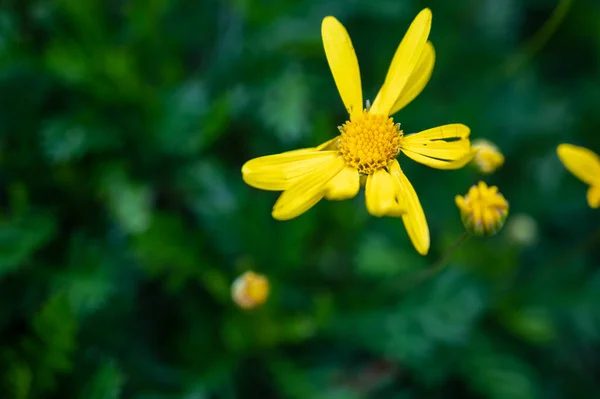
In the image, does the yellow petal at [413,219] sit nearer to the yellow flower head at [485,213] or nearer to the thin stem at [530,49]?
the yellow flower head at [485,213]

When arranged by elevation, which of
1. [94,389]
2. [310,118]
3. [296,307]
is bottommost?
[94,389]

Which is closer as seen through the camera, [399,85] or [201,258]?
[399,85]

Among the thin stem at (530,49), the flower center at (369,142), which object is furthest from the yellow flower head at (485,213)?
the thin stem at (530,49)

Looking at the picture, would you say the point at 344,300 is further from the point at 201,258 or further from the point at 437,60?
the point at 437,60

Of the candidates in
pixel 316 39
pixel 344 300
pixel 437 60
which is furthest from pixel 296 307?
pixel 437 60

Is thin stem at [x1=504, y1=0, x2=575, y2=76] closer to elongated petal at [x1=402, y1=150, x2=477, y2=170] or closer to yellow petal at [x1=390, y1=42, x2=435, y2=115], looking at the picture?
yellow petal at [x1=390, y1=42, x2=435, y2=115]

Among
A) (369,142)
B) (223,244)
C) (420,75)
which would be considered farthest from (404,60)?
(223,244)
